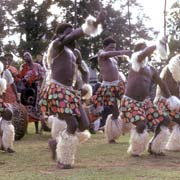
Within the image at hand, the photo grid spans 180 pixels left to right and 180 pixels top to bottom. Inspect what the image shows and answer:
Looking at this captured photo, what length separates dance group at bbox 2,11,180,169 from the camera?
6176 millimetres

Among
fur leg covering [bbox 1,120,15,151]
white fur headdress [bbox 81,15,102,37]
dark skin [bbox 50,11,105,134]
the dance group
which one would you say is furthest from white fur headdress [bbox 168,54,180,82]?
fur leg covering [bbox 1,120,15,151]

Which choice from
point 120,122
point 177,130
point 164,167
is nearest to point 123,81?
point 120,122

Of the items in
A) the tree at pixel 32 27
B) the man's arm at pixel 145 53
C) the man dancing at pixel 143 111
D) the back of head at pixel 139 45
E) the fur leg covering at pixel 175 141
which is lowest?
the fur leg covering at pixel 175 141

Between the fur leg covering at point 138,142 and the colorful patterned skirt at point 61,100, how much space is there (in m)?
1.13

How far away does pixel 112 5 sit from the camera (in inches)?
1355

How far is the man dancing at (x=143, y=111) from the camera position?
707 cm

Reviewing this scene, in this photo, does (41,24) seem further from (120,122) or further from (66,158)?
(66,158)

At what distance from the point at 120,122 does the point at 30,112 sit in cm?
273

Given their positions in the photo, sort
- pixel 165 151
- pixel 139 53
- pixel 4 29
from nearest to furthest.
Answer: pixel 139 53 < pixel 165 151 < pixel 4 29

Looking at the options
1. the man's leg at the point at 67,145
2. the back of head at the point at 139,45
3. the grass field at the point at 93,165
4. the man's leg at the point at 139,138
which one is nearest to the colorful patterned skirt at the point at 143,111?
the man's leg at the point at 139,138

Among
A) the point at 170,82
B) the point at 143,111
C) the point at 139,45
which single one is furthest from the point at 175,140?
the point at 139,45

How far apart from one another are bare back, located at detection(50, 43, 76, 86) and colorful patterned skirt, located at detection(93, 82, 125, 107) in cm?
286

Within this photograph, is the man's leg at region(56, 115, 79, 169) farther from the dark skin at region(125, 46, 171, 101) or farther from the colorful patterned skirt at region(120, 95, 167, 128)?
the dark skin at region(125, 46, 171, 101)

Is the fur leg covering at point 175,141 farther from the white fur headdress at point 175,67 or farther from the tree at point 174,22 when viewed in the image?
the tree at point 174,22
